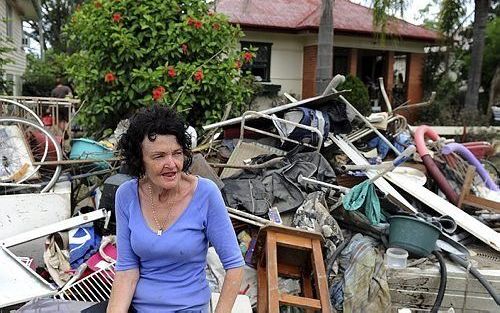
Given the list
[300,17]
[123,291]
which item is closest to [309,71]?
[300,17]

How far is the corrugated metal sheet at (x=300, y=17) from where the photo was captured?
14.8 metres

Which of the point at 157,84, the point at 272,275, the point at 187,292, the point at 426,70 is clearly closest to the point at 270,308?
the point at 272,275

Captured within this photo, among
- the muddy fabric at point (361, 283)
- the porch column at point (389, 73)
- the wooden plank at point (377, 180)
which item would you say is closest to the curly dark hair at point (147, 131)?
the muddy fabric at point (361, 283)

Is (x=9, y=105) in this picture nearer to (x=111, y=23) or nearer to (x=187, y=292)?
(x=111, y=23)

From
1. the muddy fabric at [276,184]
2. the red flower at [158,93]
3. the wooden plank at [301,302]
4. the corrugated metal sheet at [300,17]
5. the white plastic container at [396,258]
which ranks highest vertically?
the corrugated metal sheet at [300,17]

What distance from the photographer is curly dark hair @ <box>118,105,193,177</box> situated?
81.8 inches

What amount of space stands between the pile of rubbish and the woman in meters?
0.96

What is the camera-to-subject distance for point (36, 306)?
284 centimetres

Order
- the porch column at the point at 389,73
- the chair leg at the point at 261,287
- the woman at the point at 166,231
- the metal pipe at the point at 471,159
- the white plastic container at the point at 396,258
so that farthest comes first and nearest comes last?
the porch column at the point at 389,73
the metal pipe at the point at 471,159
the white plastic container at the point at 396,258
the chair leg at the point at 261,287
the woman at the point at 166,231

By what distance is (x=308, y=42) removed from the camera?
1562 centimetres

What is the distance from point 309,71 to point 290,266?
12.3m

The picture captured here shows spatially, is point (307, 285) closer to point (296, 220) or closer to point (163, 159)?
point (296, 220)

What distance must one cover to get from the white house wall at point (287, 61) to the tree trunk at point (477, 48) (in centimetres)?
518

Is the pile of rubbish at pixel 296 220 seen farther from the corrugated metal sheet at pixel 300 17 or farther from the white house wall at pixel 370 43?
→ the white house wall at pixel 370 43
